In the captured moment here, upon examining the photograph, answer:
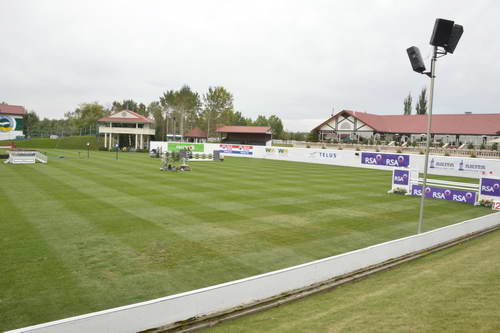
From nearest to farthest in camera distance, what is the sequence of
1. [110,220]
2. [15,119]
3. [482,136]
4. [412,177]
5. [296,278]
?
[296,278], [110,220], [412,177], [482,136], [15,119]

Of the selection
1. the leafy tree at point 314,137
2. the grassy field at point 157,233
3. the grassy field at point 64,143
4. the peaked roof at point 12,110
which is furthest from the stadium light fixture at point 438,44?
the peaked roof at point 12,110

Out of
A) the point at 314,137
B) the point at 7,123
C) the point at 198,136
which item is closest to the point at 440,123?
the point at 314,137

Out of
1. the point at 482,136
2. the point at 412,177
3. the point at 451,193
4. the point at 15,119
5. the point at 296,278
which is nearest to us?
the point at 296,278

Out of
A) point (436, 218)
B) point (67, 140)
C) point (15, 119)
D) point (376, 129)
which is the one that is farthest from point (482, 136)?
point (15, 119)

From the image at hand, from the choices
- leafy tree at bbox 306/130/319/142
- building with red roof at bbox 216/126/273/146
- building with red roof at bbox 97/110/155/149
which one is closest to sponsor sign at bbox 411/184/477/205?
leafy tree at bbox 306/130/319/142

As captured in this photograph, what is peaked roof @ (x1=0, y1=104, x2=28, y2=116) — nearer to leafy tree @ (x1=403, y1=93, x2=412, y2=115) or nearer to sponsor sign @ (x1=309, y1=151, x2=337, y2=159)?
sponsor sign @ (x1=309, y1=151, x2=337, y2=159)

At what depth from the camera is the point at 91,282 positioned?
7.44m

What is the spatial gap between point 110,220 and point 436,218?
1293 centimetres

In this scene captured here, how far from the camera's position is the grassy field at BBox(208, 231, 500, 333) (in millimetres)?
5464

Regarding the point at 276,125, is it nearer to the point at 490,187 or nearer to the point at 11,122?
the point at 11,122

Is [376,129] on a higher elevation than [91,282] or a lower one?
higher

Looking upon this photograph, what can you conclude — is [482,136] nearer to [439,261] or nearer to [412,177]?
[412,177]

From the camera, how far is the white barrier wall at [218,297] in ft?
16.4

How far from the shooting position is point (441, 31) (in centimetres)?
980
